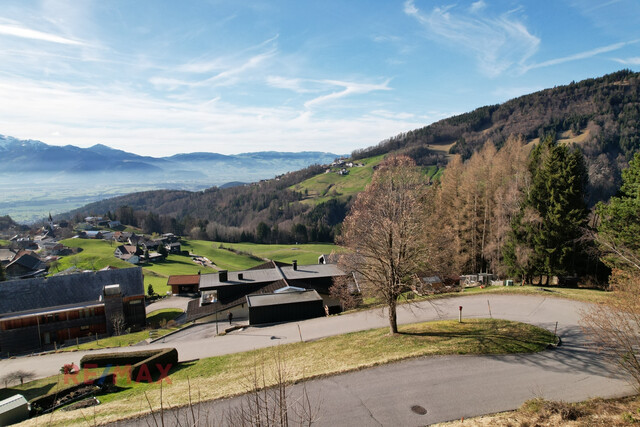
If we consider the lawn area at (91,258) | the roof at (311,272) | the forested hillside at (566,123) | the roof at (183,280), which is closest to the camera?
the roof at (311,272)

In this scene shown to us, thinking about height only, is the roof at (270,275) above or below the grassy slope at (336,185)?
below

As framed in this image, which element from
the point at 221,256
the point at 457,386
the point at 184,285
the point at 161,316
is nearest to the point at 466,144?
the point at 221,256

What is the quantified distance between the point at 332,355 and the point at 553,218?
83.2ft

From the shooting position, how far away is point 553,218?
30.8 meters

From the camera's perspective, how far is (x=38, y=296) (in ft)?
140

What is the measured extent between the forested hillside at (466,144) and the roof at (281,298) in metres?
72.9

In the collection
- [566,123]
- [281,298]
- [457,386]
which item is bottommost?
[281,298]

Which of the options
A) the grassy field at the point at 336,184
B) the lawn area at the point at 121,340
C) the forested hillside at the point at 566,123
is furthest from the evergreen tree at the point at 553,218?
the grassy field at the point at 336,184

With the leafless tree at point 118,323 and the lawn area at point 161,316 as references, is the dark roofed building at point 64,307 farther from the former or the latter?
the lawn area at point 161,316

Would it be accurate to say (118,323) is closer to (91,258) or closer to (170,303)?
(170,303)

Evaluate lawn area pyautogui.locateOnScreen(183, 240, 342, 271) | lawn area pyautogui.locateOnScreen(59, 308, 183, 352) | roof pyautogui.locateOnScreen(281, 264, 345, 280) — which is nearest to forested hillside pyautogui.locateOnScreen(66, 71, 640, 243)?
lawn area pyautogui.locateOnScreen(183, 240, 342, 271)

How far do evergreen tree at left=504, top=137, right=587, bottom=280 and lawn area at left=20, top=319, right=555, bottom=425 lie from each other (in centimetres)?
1558

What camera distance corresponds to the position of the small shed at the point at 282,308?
3127cm

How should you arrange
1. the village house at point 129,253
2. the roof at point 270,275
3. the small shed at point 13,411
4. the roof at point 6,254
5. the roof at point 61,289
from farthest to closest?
the roof at point 6,254 → the village house at point 129,253 → the roof at point 61,289 → the roof at point 270,275 → the small shed at point 13,411
